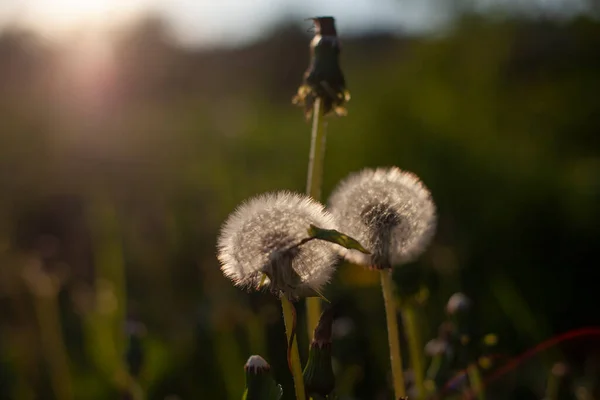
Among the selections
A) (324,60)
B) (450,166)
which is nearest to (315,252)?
(324,60)

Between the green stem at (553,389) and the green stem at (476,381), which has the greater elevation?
the green stem at (476,381)

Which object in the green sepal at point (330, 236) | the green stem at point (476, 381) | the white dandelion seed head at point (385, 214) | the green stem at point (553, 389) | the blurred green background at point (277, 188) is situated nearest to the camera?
the green sepal at point (330, 236)

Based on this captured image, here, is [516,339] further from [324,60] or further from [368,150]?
[368,150]

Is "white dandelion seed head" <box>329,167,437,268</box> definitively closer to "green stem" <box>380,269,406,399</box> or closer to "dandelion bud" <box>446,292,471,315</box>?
"green stem" <box>380,269,406,399</box>

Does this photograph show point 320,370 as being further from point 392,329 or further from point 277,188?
point 277,188

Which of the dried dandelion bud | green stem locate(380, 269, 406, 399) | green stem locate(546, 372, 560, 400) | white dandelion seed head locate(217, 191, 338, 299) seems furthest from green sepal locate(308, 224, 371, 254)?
green stem locate(546, 372, 560, 400)

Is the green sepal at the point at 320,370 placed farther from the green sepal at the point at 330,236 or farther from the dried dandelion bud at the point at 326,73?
the dried dandelion bud at the point at 326,73

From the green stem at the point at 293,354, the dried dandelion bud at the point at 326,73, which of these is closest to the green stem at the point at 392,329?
the green stem at the point at 293,354

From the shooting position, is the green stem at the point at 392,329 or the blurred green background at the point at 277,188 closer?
the green stem at the point at 392,329
